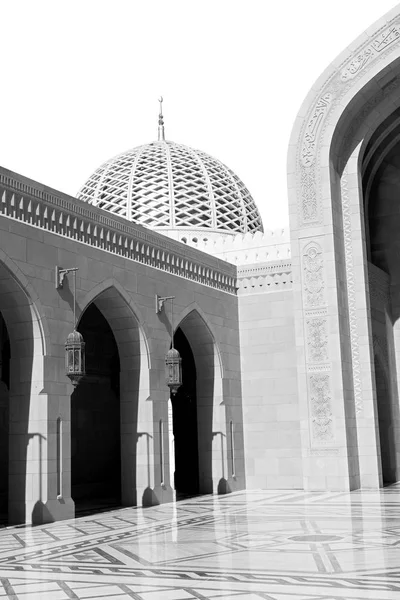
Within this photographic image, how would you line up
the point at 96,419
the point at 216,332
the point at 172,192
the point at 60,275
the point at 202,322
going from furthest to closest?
the point at 172,192
the point at 96,419
the point at 216,332
the point at 202,322
the point at 60,275

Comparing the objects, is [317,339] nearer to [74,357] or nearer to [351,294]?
[351,294]

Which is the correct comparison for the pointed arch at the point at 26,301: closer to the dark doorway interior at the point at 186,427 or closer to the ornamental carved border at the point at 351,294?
the ornamental carved border at the point at 351,294

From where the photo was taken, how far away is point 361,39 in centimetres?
1322

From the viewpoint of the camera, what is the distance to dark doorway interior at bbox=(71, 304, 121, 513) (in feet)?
45.3

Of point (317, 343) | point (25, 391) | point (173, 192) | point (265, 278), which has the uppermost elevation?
point (173, 192)

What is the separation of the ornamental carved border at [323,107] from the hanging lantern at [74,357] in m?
5.27

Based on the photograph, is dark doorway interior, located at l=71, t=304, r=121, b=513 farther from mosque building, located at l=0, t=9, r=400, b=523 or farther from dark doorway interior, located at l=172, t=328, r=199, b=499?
dark doorway interior, located at l=172, t=328, r=199, b=499

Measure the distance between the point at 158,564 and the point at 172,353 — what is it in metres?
5.36

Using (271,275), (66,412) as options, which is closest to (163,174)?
(271,275)

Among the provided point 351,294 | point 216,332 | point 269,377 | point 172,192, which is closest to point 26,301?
point 216,332

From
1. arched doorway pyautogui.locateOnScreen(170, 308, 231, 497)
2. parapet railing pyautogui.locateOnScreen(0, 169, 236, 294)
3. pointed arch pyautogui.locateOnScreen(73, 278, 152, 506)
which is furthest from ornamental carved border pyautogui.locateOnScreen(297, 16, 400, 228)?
pointed arch pyautogui.locateOnScreen(73, 278, 152, 506)

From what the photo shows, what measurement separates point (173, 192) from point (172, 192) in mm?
22

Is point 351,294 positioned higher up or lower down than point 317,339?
higher up

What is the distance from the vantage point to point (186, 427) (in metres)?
16.0
